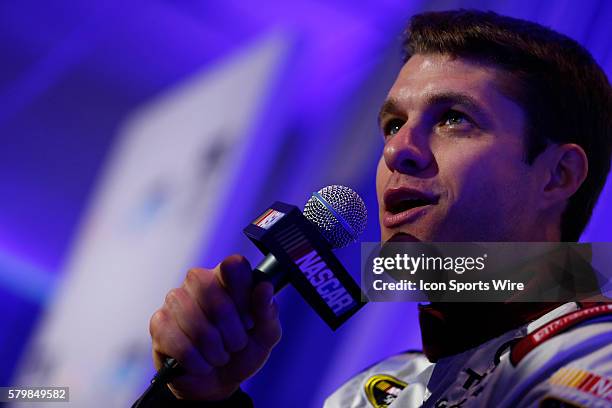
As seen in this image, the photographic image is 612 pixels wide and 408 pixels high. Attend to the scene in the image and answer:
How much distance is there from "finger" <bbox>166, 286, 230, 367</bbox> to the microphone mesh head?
196mm

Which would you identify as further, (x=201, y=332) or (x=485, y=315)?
(x=485, y=315)

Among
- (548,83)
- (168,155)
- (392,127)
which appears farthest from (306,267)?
(168,155)

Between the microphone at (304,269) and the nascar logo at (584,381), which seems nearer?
the nascar logo at (584,381)

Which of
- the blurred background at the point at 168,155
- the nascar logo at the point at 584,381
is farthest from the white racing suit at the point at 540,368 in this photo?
the blurred background at the point at 168,155

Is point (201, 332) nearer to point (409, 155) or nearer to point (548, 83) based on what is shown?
point (409, 155)

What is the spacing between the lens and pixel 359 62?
7.45ft

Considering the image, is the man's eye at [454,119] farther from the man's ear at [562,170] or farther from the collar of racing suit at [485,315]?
the collar of racing suit at [485,315]

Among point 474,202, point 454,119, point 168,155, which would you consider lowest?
point 474,202

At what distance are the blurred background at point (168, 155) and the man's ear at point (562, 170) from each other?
11.5 inches

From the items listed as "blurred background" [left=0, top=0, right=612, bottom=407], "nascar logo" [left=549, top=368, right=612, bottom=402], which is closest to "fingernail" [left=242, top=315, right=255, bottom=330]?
"nascar logo" [left=549, top=368, right=612, bottom=402]

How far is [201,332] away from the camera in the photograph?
78 centimetres

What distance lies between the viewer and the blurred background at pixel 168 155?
1995 millimetres

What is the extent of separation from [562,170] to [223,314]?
61 cm

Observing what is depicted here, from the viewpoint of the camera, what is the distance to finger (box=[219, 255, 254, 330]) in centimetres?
77
